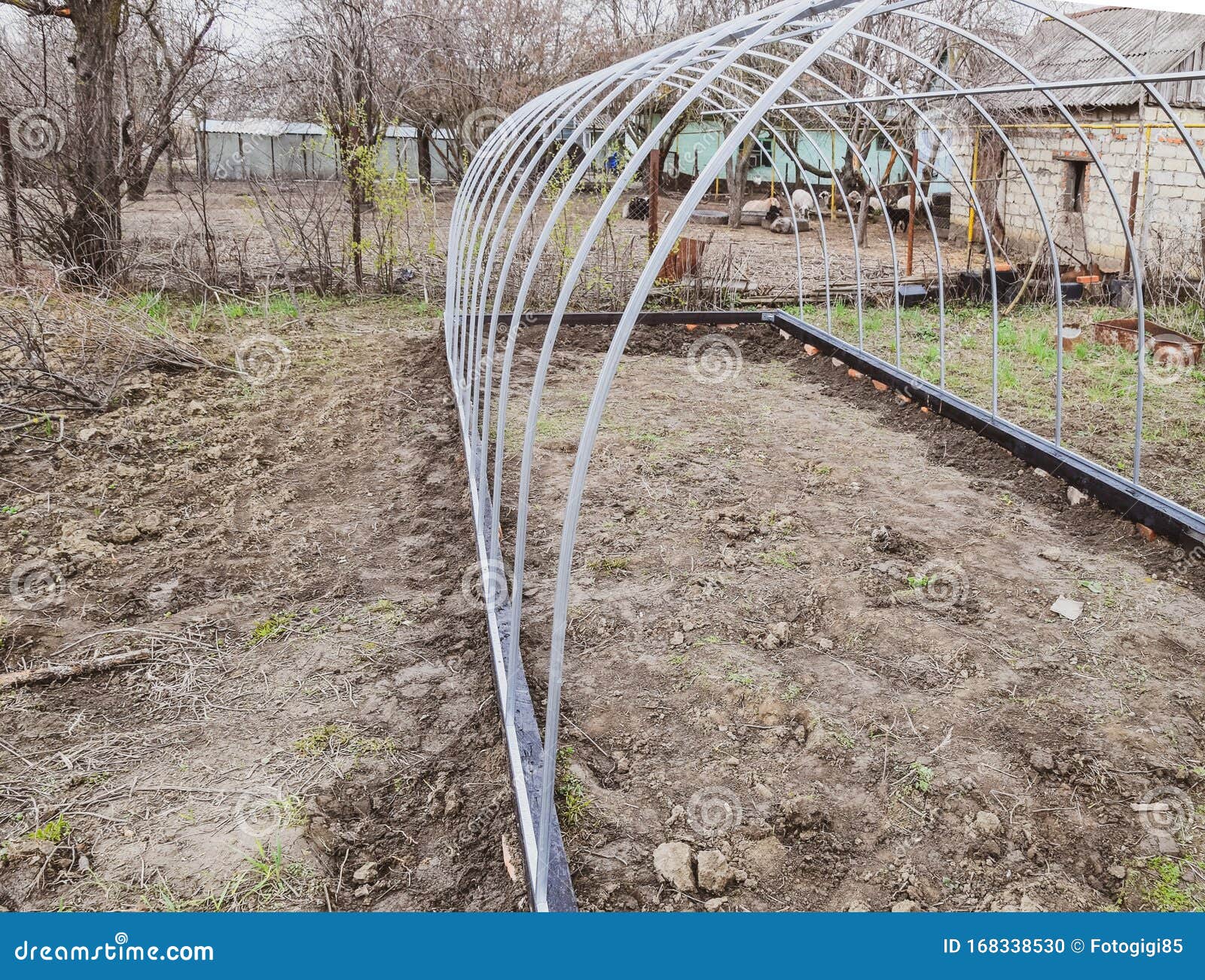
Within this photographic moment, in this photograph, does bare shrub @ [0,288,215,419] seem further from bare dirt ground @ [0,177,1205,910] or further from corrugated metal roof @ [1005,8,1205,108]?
corrugated metal roof @ [1005,8,1205,108]

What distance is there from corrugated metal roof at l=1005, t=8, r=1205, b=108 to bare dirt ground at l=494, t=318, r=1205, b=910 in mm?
8100

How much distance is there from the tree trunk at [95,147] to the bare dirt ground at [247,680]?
13.9 feet

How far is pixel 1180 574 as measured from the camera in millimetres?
4273

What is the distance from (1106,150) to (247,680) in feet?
44.4

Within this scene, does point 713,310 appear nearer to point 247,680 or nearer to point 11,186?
point 11,186

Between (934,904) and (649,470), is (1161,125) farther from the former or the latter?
(934,904)

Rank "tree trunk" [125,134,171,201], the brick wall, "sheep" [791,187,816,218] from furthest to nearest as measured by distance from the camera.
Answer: "sheep" [791,187,816,218]
the brick wall
"tree trunk" [125,134,171,201]

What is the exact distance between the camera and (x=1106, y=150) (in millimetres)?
12539

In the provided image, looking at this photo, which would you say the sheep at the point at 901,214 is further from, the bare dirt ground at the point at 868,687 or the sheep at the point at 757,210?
the bare dirt ground at the point at 868,687

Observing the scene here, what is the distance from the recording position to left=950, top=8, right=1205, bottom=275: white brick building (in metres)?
10.5

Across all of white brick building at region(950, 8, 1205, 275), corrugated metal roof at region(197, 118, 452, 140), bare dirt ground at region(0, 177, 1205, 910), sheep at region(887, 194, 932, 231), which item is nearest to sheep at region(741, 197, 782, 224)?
sheep at region(887, 194, 932, 231)

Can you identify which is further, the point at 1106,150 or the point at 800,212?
the point at 800,212

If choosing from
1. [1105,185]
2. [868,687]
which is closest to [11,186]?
[868,687]

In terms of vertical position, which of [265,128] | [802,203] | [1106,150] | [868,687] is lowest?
[868,687]
